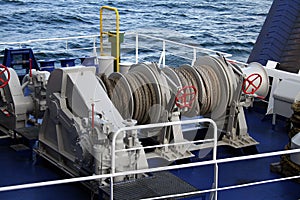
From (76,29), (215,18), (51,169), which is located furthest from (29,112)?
(215,18)

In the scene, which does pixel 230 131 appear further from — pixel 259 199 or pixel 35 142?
pixel 35 142

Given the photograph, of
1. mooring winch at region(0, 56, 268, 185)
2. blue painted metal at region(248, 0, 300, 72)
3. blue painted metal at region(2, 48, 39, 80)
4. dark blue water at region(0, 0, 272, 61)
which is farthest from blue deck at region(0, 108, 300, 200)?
dark blue water at region(0, 0, 272, 61)

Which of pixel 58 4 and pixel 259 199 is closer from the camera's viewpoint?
pixel 259 199

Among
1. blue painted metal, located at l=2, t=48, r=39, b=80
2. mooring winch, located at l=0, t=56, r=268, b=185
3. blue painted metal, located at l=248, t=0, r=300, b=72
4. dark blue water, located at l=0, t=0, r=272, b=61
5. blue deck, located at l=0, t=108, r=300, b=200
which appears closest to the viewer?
mooring winch, located at l=0, t=56, r=268, b=185

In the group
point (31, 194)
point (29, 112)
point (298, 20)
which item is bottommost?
point (31, 194)

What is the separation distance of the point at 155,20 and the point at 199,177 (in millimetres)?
21642

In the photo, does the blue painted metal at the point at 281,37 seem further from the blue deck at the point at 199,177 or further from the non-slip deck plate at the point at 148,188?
the non-slip deck plate at the point at 148,188

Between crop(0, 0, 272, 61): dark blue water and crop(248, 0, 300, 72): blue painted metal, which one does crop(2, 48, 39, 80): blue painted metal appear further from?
crop(0, 0, 272, 61): dark blue water

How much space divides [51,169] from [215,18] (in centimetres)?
2341

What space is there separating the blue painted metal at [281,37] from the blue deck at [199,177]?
6.11 ft

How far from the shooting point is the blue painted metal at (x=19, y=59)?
8078 mm

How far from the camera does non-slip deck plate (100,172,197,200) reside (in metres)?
4.82

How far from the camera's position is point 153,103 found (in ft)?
20.8

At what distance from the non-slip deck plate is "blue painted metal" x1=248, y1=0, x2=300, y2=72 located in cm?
383
